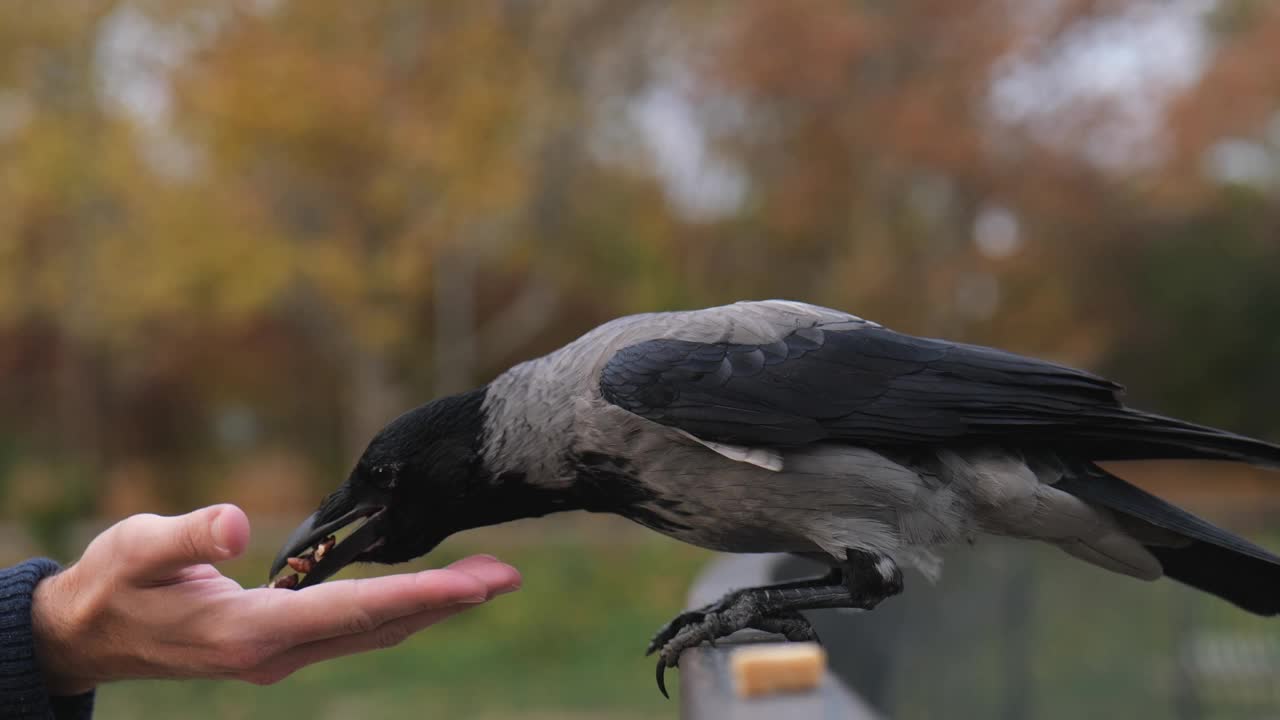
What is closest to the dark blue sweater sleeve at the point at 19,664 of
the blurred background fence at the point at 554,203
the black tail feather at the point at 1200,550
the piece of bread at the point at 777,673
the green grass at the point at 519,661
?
the piece of bread at the point at 777,673

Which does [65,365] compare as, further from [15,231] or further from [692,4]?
[692,4]

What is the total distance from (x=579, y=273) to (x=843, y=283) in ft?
14.2

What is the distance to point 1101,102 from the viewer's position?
1322 cm

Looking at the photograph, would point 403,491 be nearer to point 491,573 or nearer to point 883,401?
point 491,573

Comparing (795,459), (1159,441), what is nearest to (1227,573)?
(1159,441)

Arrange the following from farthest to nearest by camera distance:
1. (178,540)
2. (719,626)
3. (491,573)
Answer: (719,626), (491,573), (178,540)

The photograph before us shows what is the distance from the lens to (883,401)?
2967mm

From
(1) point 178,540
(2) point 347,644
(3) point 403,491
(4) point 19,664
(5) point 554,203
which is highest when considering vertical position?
(5) point 554,203

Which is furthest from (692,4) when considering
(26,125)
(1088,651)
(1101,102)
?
(1088,651)

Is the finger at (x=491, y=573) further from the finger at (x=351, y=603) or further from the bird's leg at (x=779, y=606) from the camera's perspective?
the bird's leg at (x=779, y=606)

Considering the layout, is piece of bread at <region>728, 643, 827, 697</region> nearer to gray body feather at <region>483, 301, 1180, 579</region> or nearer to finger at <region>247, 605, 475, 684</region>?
finger at <region>247, 605, 475, 684</region>

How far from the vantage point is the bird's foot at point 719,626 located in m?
2.74

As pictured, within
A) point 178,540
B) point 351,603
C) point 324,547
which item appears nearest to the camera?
point 178,540

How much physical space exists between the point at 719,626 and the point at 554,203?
13863mm
